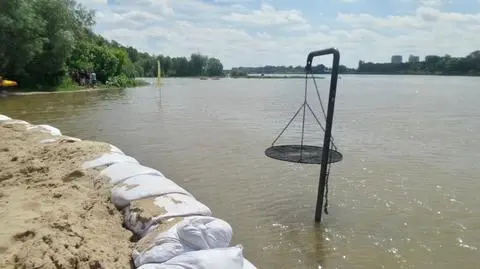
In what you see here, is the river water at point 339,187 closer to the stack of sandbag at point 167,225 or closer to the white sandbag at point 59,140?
the stack of sandbag at point 167,225

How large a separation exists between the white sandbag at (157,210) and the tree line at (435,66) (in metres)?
99.2

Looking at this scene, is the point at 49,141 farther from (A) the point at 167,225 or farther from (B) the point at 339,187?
(B) the point at 339,187

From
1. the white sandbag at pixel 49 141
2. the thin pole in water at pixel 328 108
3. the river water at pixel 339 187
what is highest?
the thin pole in water at pixel 328 108

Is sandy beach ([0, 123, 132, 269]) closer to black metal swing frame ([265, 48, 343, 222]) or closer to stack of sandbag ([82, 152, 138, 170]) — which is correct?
stack of sandbag ([82, 152, 138, 170])

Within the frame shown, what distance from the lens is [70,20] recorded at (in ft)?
114

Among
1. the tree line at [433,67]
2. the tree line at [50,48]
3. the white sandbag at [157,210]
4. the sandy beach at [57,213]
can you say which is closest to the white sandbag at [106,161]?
the sandy beach at [57,213]

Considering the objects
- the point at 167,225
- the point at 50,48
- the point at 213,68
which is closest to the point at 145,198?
the point at 167,225

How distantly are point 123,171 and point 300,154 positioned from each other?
2770 mm

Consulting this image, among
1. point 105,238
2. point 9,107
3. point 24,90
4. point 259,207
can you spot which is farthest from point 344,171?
point 24,90

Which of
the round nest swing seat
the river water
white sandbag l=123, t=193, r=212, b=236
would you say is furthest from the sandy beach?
the round nest swing seat

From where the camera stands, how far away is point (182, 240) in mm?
3320

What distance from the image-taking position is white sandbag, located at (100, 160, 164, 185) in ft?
16.2

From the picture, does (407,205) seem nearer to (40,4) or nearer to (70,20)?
(40,4)

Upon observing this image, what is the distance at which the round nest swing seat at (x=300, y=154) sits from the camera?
6057mm
